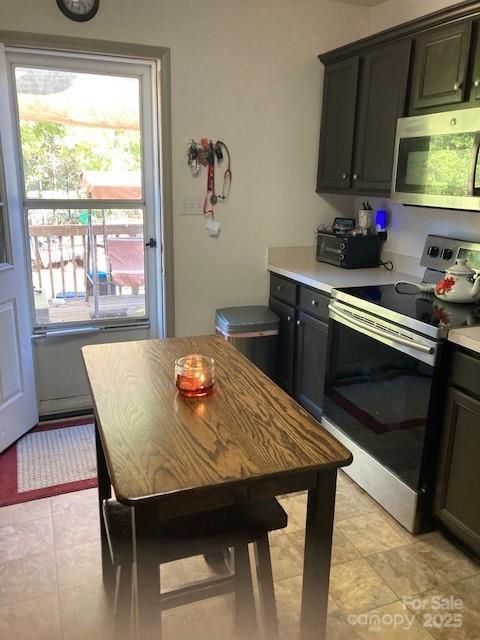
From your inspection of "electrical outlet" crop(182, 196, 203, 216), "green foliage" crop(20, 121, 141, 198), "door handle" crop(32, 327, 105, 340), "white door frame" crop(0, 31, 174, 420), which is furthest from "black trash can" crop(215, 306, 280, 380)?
"green foliage" crop(20, 121, 141, 198)

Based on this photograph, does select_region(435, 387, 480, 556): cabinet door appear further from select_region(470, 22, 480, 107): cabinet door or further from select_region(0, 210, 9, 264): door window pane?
select_region(0, 210, 9, 264): door window pane

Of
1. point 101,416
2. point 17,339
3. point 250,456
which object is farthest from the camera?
point 17,339

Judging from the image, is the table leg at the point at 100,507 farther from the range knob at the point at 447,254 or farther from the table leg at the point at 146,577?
the range knob at the point at 447,254

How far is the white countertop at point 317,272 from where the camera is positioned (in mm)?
2793

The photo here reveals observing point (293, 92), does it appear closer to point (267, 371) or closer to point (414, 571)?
point (267, 371)

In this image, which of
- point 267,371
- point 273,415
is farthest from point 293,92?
point 273,415

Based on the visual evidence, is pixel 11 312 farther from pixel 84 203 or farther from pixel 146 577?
pixel 146 577

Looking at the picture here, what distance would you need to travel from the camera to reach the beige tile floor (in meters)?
1.74

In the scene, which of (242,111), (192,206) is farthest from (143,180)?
(242,111)

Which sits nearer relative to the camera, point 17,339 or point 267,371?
point 17,339

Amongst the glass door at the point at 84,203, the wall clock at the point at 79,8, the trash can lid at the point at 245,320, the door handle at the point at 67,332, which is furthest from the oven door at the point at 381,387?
the wall clock at the point at 79,8

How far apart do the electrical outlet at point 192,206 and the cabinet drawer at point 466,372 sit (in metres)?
1.82

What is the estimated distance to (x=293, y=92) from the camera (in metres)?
3.21

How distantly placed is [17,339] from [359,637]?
89.7 inches
